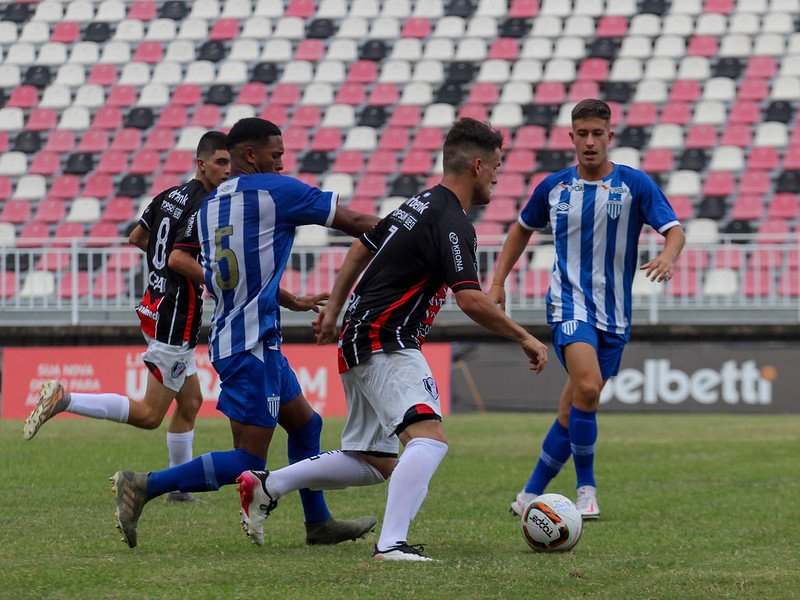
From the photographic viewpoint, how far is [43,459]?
414 inches

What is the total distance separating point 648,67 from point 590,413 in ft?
61.0

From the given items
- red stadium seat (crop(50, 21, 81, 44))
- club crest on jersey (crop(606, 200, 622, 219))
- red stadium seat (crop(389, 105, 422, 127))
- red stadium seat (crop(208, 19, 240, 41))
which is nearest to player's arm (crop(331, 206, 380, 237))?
club crest on jersey (crop(606, 200, 622, 219))

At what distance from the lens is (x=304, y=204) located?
5.67m

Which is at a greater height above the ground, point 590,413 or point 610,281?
point 610,281

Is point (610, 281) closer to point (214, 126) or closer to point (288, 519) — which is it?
point (288, 519)

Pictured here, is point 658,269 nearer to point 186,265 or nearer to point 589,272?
point 589,272

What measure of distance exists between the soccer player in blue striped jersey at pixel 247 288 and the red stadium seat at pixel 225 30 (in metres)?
21.7

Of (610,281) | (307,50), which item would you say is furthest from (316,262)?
(610,281)

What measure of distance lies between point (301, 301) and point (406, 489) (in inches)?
47.0

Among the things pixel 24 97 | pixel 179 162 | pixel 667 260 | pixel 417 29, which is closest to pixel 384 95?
pixel 417 29

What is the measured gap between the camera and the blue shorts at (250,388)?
18.6 feet

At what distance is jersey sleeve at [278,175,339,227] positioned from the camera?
18.5 feet

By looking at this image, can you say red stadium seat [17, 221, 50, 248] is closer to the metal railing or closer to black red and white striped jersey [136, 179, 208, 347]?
the metal railing

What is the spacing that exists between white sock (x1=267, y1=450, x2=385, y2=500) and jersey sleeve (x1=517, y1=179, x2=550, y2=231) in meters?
2.43
